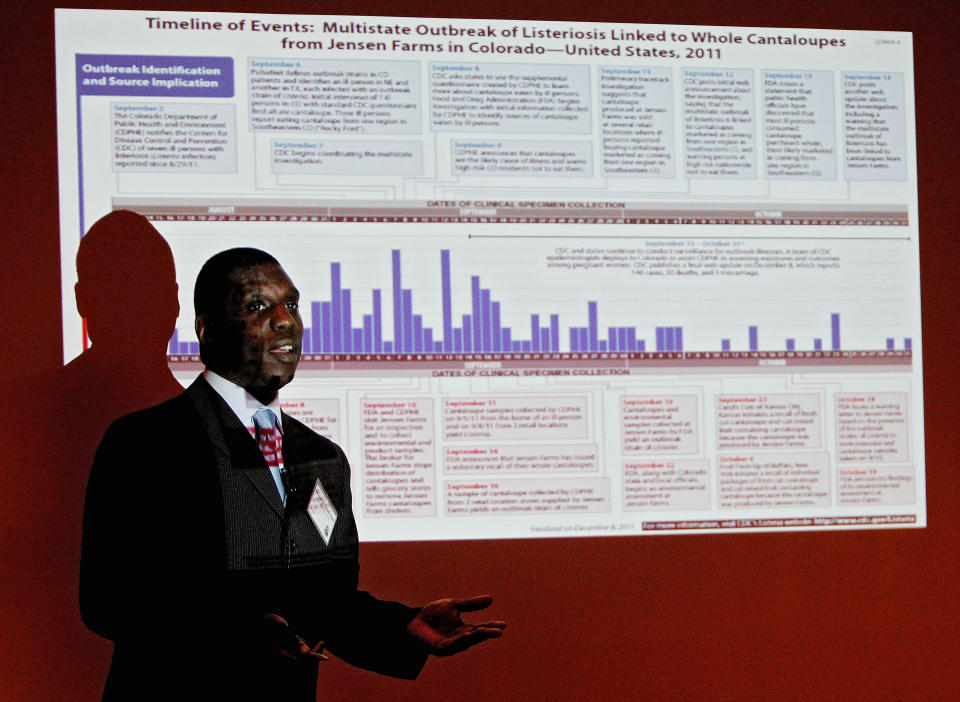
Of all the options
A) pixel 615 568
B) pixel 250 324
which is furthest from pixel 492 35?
pixel 615 568

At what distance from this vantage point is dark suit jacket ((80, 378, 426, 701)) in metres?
2.11

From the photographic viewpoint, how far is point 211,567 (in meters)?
2.26

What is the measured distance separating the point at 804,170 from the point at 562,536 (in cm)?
130

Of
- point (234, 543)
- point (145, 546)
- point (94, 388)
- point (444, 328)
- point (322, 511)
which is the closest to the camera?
point (145, 546)

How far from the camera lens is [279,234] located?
2.78 metres

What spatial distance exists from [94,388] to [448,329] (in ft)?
3.17

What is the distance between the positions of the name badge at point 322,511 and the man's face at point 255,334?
255 mm

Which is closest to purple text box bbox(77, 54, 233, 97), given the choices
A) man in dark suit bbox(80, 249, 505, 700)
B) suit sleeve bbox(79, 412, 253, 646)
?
man in dark suit bbox(80, 249, 505, 700)

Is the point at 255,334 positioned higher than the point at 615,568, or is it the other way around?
the point at 255,334

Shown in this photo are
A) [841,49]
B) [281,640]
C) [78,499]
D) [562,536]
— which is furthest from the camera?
[841,49]

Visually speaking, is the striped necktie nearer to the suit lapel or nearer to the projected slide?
the suit lapel

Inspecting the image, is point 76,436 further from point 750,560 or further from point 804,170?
point 804,170

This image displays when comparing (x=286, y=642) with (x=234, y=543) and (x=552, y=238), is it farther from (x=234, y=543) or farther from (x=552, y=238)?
(x=552, y=238)

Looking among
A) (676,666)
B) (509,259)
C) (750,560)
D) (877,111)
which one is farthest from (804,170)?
(676,666)
